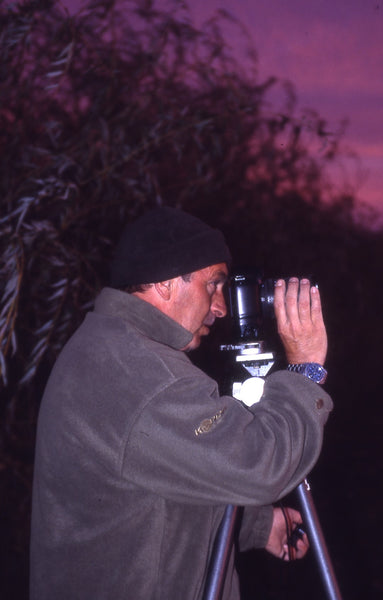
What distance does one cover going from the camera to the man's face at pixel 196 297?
114 centimetres

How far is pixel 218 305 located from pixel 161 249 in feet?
0.79

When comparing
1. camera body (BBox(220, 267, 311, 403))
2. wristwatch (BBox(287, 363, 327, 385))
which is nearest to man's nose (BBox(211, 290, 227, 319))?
camera body (BBox(220, 267, 311, 403))

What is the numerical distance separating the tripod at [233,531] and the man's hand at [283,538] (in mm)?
209

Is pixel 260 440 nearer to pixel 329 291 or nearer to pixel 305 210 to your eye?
pixel 305 210

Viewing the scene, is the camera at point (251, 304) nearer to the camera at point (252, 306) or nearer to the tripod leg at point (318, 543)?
the camera at point (252, 306)

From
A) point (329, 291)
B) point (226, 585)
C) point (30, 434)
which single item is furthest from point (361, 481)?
point (226, 585)

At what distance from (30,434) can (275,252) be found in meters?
1.93

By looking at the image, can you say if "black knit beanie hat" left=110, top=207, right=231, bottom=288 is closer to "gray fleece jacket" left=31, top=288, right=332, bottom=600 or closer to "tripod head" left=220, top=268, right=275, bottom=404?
"gray fleece jacket" left=31, top=288, right=332, bottom=600

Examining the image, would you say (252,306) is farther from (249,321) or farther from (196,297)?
(196,297)

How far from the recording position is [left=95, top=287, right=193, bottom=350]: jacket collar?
1.06 metres

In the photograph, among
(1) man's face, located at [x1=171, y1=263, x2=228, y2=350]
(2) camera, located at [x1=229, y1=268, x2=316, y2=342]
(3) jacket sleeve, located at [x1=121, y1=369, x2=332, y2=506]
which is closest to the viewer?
(3) jacket sleeve, located at [x1=121, y1=369, x2=332, y2=506]

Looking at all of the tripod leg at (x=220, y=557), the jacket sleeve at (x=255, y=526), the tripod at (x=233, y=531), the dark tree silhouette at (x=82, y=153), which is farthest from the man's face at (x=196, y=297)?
the dark tree silhouette at (x=82, y=153)

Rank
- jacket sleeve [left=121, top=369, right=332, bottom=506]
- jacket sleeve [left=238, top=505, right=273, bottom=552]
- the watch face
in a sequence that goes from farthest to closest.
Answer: jacket sleeve [left=238, top=505, right=273, bottom=552]
the watch face
jacket sleeve [left=121, top=369, right=332, bottom=506]

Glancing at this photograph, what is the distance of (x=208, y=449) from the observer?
0.88 meters
